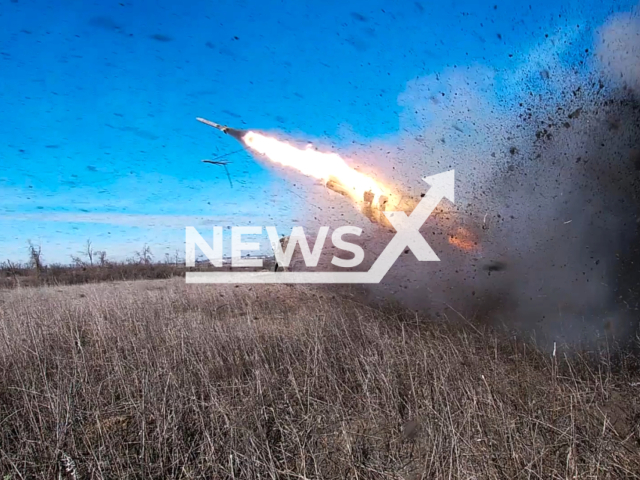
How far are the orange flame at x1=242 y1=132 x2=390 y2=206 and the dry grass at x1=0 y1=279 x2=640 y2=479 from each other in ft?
20.0

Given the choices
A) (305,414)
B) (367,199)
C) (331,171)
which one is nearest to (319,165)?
(331,171)

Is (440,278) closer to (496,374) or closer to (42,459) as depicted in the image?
(496,374)

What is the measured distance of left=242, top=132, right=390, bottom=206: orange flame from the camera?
12.2 m

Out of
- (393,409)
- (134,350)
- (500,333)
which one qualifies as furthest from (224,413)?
(500,333)

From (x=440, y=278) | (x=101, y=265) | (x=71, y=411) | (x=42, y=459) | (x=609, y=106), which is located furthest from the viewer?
(x=101, y=265)

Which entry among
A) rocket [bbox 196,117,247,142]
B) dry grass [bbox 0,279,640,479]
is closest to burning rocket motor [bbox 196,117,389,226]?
rocket [bbox 196,117,247,142]

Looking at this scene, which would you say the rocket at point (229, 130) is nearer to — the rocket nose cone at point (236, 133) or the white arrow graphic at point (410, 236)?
the rocket nose cone at point (236, 133)

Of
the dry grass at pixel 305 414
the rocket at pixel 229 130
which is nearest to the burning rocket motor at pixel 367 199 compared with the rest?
the rocket at pixel 229 130

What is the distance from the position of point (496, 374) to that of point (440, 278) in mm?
5902

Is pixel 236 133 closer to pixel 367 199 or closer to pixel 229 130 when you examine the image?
pixel 229 130

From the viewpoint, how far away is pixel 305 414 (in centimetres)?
434

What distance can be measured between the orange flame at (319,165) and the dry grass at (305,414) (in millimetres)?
6093

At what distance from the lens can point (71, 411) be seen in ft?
13.3

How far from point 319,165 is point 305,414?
9.17 metres
